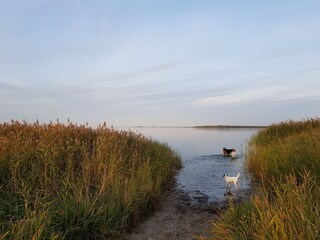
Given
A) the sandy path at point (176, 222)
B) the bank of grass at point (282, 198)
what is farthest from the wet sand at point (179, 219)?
the bank of grass at point (282, 198)

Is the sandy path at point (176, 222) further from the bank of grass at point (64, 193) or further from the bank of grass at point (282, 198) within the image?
the bank of grass at point (282, 198)

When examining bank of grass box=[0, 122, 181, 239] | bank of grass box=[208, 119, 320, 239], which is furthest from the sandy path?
bank of grass box=[208, 119, 320, 239]

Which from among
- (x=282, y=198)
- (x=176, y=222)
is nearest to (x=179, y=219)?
(x=176, y=222)

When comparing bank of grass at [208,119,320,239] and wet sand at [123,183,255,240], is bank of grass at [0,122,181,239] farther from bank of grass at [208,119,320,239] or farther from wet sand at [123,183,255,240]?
bank of grass at [208,119,320,239]

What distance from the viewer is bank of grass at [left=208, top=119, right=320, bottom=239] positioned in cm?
414

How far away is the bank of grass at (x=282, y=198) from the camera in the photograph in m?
4.14

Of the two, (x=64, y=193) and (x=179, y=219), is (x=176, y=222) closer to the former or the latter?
(x=179, y=219)

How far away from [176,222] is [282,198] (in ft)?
10.3

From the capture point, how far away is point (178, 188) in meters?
11.5

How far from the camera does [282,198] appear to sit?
5.17m

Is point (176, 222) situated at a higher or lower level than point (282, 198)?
lower

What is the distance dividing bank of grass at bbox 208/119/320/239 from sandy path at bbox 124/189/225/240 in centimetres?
81

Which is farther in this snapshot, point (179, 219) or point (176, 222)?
point (179, 219)

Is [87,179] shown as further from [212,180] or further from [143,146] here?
[212,180]
